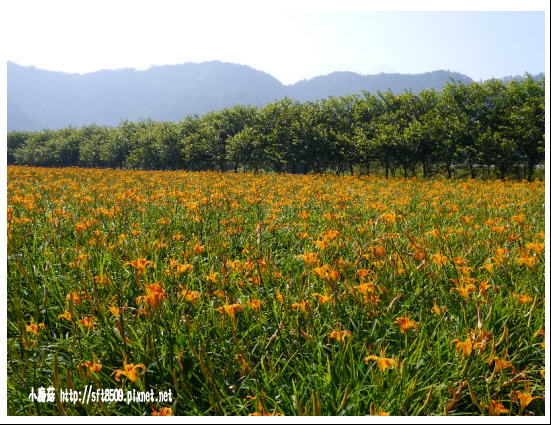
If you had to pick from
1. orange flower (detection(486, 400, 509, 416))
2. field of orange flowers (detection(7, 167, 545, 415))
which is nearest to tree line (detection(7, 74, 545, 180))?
field of orange flowers (detection(7, 167, 545, 415))

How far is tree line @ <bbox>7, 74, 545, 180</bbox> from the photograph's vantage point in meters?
20.2

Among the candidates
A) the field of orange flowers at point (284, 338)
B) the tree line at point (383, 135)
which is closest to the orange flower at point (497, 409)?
the field of orange flowers at point (284, 338)

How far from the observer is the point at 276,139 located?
92.8 feet

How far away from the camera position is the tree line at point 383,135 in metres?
20.2

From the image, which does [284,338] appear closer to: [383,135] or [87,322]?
[87,322]

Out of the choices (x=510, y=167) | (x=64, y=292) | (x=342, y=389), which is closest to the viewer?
(x=342, y=389)

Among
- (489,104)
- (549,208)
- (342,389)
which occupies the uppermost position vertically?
(489,104)

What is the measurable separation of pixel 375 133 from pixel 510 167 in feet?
28.8

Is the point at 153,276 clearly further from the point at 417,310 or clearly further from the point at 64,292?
the point at 417,310

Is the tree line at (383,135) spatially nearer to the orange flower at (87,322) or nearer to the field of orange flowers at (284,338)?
the field of orange flowers at (284,338)

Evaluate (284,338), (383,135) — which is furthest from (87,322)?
(383,135)

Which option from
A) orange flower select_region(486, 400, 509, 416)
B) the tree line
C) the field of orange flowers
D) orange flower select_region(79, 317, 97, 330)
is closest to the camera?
orange flower select_region(486, 400, 509, 416)

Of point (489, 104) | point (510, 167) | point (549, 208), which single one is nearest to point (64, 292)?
point (549, 208)

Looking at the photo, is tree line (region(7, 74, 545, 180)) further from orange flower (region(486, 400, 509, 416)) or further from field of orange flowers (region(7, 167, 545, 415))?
orange flower (region(486, 400, 509, 416))
